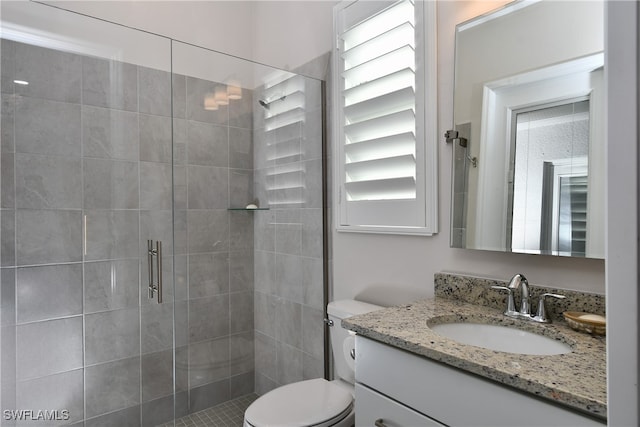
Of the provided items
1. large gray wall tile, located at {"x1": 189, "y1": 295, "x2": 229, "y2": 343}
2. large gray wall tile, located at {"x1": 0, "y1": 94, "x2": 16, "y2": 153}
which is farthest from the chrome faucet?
large gray wall tile, located at {"x1": 0, "y1": 94, "x2": 16, "y2": 153}

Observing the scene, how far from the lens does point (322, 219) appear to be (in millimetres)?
2000

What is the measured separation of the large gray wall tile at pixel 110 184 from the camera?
1.67 m

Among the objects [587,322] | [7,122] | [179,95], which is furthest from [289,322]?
[7,122]

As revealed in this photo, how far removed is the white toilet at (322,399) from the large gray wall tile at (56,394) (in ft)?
3.20

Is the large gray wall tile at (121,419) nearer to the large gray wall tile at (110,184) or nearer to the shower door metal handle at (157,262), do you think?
the shower door metal handle at (157,262)

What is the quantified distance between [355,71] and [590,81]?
3.29 feet

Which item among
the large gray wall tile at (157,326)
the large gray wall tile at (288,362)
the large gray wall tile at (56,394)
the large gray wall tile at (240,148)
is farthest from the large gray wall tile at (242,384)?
the large gray wall tile at (240,148)

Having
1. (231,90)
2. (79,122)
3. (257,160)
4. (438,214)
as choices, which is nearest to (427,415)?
(438,214)

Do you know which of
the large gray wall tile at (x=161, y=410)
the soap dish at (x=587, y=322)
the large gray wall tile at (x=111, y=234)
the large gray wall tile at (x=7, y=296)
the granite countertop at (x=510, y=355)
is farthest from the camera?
the large gray wall tile at (x=161, y=410)

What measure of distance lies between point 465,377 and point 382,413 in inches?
12.1

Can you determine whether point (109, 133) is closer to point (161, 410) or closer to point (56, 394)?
point (56, 394)

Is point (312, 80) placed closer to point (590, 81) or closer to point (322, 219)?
point (322, 219)

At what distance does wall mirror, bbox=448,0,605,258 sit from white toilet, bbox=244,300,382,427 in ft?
2.04

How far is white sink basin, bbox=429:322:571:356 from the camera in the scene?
1.02 metres
